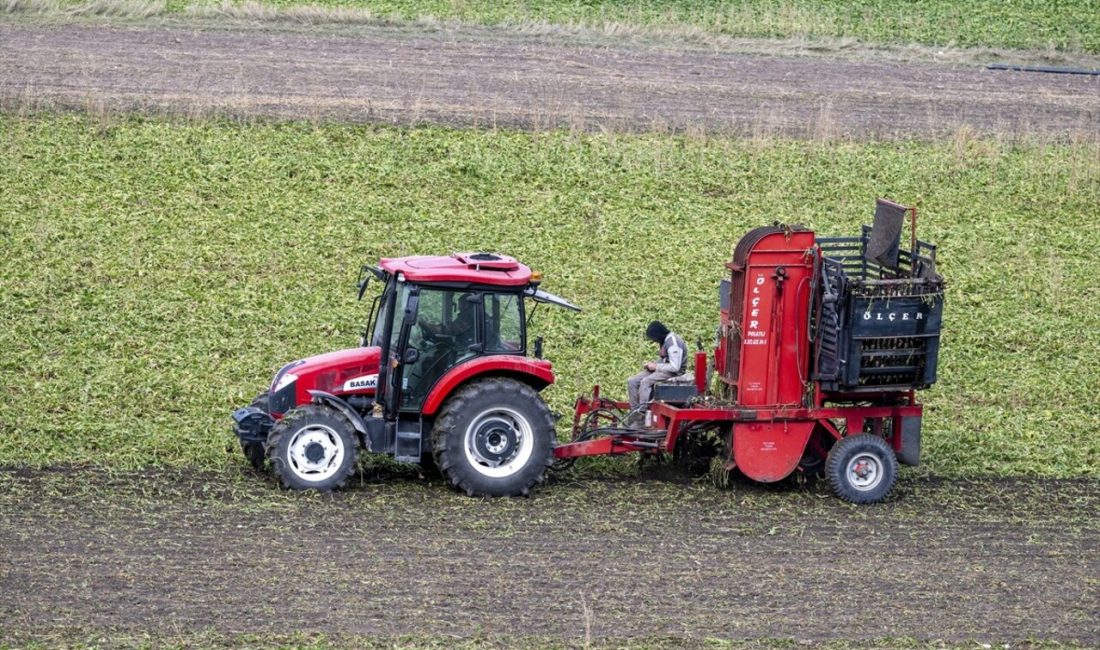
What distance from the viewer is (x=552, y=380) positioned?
1317 centimetres

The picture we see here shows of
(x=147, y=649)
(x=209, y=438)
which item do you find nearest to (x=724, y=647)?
(x=147, y=649)

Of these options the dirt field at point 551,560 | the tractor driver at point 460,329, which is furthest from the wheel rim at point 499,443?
the tractor driver at point 460,329

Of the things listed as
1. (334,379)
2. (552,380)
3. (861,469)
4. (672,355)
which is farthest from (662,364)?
(334,379)

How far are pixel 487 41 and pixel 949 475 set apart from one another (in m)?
17.5

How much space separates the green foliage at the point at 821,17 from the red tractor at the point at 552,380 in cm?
1853

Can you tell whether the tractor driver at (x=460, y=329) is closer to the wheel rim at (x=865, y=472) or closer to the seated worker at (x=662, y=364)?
the seated worker at (x=662, y=364)

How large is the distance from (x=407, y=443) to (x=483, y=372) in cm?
91

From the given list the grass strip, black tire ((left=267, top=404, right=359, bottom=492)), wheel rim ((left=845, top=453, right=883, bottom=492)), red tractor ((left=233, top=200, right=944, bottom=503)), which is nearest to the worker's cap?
red tractor ((left=233, top=200, right=944, bottom=503))

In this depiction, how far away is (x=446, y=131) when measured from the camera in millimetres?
23500

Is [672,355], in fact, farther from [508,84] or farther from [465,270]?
[508,84]

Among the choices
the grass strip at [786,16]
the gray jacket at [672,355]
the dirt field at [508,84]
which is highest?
the grass strip at [786,16]

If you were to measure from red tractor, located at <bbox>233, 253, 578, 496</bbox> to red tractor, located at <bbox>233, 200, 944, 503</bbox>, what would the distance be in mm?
12

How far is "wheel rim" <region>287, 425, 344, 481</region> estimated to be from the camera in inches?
504

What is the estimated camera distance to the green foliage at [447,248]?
15758 millimetres
